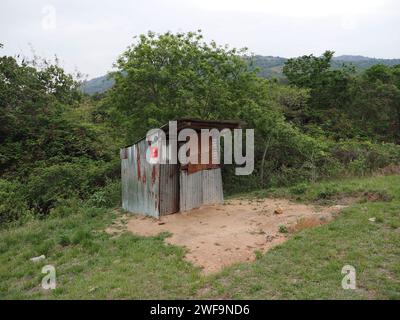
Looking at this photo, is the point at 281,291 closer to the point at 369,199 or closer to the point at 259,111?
the point at 369,199

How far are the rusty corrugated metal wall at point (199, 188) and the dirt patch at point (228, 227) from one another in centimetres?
23

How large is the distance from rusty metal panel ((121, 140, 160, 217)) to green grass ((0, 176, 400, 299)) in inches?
54.4

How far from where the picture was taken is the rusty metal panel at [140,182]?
28.1 feet

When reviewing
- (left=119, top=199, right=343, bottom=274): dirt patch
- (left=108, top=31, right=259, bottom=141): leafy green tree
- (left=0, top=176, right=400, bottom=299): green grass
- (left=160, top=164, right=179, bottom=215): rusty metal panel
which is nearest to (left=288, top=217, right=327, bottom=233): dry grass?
(left=119, top=199, right=343, bottom=274): dirt patch

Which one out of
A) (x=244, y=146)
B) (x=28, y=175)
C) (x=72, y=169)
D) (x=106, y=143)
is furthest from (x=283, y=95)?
(x=28, y=175)

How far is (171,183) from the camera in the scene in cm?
880

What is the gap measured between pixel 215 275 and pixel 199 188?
441 centimetres

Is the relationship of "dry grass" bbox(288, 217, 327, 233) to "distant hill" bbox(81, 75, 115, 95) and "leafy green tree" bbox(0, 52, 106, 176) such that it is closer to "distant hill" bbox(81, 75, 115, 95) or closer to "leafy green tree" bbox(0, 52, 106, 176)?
"distant hill" bbox(81, 75, 115, 95)

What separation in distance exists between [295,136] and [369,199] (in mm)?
3639

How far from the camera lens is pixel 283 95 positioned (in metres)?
17.9

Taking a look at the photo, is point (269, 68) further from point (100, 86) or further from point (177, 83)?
point (177, 83)

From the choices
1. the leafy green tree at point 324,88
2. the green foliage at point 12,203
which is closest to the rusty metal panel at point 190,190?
the green foliage at point 12,203

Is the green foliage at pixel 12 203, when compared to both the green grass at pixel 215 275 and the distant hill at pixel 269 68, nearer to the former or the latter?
the green grass at pixel 215 275

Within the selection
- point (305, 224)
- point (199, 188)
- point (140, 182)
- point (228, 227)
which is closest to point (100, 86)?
point (140, 182)
